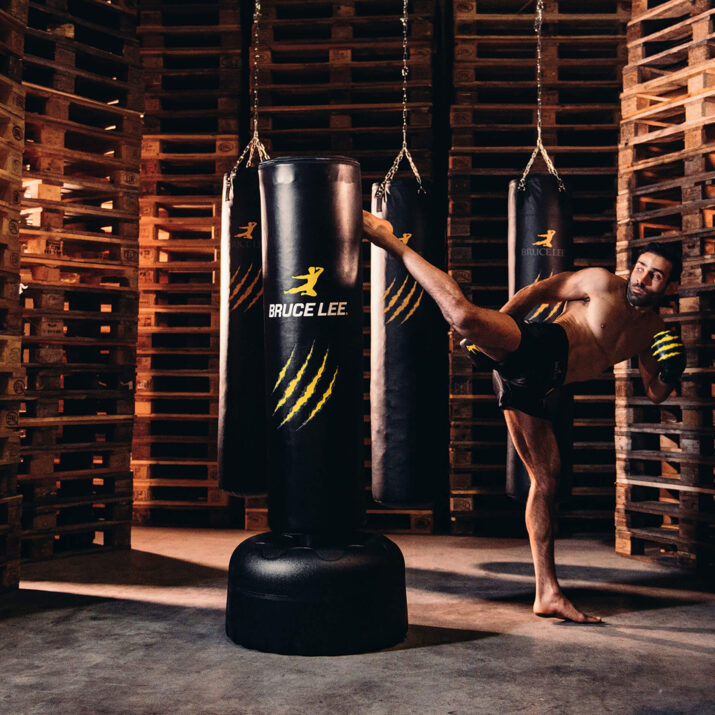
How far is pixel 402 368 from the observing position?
18.9ft

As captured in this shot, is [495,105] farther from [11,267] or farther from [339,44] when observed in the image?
[11,267]

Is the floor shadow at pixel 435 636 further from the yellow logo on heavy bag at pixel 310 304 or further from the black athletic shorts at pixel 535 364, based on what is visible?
the yellow logo on heavy bag at pixel 310 304

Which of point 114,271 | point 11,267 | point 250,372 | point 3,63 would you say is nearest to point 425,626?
point 250,372

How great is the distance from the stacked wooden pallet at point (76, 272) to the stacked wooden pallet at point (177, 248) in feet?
1.78

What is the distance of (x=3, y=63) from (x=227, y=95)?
271 centimetres

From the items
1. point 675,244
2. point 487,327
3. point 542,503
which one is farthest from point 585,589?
point 675,244

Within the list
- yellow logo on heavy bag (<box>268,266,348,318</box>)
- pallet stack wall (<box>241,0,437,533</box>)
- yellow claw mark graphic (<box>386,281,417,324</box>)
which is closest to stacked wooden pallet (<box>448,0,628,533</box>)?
pallet stack wall (<box>241,0,437,533</box>)

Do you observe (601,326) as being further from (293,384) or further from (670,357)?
(293,384)

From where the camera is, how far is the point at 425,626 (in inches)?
189

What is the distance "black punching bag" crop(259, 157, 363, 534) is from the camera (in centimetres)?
424

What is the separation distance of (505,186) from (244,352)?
3.85 meters

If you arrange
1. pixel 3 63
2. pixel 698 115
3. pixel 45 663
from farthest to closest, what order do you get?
pixel 698 115 → pixel 3 63 → pixel 45 663

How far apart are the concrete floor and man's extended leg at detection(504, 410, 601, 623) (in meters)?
0.14

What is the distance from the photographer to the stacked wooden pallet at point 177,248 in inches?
317
